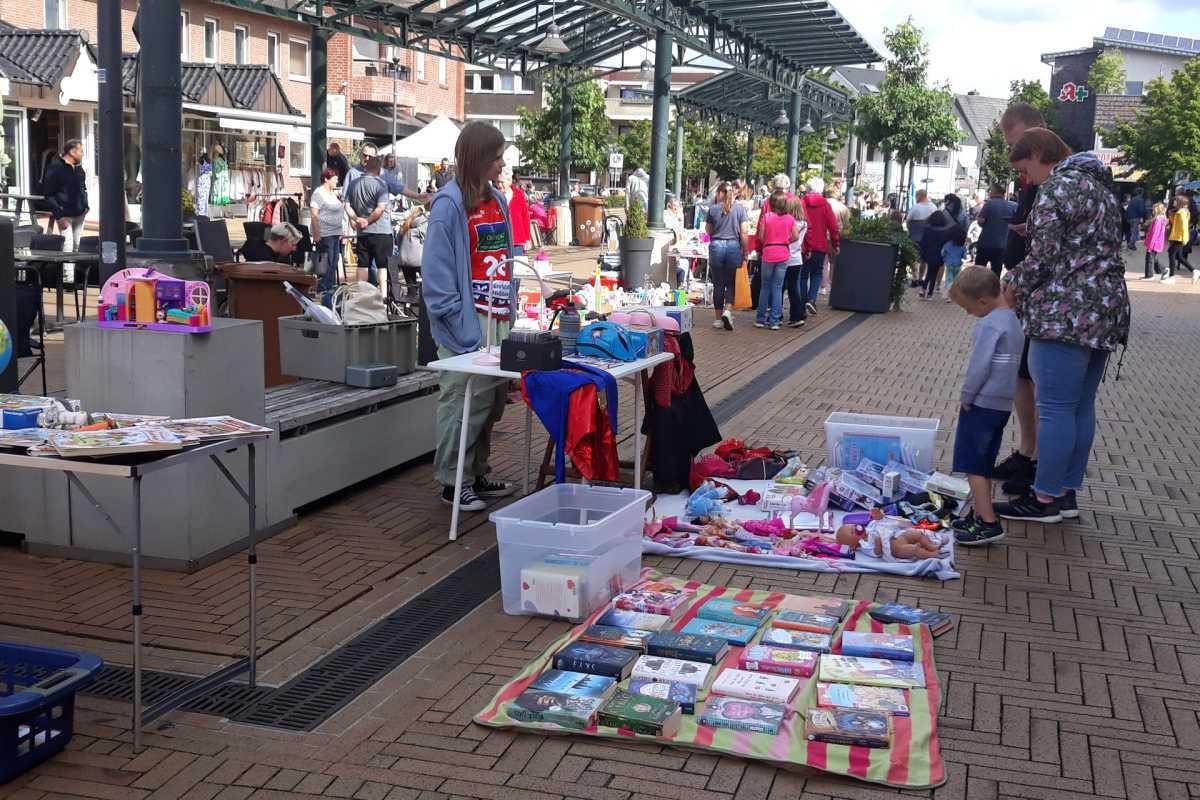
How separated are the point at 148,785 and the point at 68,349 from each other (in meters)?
2.34

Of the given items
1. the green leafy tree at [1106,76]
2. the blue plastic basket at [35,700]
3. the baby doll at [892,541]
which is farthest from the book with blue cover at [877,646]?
the green leafy tree at [1106,76]

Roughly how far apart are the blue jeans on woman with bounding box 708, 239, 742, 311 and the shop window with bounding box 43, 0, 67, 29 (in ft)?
66.2

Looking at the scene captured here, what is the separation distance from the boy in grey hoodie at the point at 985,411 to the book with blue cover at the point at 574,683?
8.27 feet

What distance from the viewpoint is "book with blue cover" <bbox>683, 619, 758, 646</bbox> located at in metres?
4.53

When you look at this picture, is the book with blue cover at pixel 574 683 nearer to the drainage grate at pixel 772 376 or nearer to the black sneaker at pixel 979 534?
the black sneaker at pixel 979 534

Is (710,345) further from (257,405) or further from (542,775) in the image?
(542,775)

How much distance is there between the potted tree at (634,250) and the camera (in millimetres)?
17422

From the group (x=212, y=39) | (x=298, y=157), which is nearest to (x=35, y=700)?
(x=212, y=39)

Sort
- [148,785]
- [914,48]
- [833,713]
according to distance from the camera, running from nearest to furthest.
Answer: [148,785] < [833,713] < [914,48]

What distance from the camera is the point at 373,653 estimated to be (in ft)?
14.7

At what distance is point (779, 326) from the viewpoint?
15.2 metres

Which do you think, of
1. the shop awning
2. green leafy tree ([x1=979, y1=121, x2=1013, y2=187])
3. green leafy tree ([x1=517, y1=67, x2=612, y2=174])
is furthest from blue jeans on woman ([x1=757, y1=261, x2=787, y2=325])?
green leafy tree ([x1=979, y1=121, x2=1013, y2=187])

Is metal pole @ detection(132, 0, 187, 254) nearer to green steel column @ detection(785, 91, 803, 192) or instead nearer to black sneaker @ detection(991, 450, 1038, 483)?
black sneaker @ detection(991, 450, 1038, 483)

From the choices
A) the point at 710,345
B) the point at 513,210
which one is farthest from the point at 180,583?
the point at 513,210
